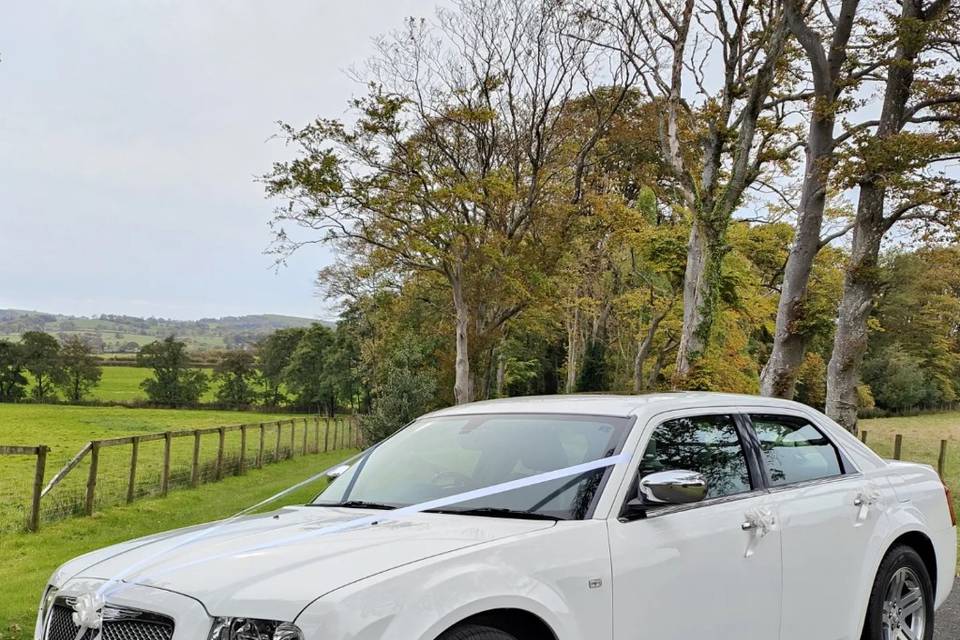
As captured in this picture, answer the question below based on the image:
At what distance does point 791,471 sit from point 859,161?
45.8 feet

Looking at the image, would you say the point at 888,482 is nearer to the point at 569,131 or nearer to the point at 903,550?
the point at 903,550

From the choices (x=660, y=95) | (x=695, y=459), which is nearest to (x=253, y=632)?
(x=695, y=459)

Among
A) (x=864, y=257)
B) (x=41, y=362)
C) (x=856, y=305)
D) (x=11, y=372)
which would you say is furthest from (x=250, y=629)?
(x=11, y=372)

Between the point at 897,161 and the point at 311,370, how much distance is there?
70.5 meters

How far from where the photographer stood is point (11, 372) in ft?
256

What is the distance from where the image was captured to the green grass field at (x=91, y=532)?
26.3ft

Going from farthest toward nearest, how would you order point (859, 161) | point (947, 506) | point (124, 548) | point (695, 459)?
1. point (859, 161)
2. point (947, 506)
3. point (695, 459)
4. point (124, 548)

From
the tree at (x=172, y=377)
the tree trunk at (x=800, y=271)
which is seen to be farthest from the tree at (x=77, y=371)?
the tree trunk at (x=800, y=271)

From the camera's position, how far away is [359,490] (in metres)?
4.11

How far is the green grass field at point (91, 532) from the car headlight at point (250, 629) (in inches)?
192

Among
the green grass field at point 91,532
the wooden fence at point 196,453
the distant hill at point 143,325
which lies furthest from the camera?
the distant hill at point 143,325

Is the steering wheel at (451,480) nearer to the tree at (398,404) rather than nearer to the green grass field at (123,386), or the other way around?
the tree at (398,404)

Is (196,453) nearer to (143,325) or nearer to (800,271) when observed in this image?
(800,271)

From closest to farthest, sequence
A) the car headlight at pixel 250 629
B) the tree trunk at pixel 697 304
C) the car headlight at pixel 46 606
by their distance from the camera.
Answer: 1. the car headlight at pixel 250 629
2. the car headlight at pixel 46 606
3. the tree trunk at pixel 697 304
